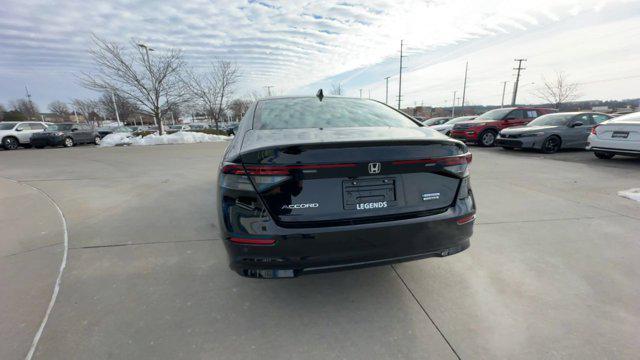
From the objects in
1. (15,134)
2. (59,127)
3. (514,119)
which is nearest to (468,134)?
(514,119)

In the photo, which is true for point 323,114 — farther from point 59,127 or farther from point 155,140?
point 59,127

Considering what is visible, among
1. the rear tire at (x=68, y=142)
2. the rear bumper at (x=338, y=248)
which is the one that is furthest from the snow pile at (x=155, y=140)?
the rear bumper at (x=338, y=248)

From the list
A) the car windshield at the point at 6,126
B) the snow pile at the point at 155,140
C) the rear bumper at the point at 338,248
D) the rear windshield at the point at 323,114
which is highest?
the rear windshield at the point at 323,114

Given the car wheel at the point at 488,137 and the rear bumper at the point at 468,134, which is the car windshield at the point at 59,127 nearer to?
the rear bumper at the point at 468,134

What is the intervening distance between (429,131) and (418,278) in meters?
1.27

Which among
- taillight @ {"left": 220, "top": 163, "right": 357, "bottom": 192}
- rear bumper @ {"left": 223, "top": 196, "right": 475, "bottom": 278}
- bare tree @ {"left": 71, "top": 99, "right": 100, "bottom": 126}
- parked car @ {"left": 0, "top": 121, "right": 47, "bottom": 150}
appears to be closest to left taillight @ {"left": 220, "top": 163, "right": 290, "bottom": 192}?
taillight @ {"left": 220, "top": 163, "right": 357, "bottom": 192}

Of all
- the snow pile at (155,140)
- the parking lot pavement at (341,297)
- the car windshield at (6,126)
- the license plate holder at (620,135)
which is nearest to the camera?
the parking lot pavement at (341,297)

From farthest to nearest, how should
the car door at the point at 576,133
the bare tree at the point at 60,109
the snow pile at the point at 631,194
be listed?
the bare tree at the point at 60,109 < the car door at the point at 576,133 < the snow pile at the point at 631,194

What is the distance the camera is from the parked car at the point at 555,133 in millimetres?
9914

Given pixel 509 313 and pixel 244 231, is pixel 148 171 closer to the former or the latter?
pixel 244 231

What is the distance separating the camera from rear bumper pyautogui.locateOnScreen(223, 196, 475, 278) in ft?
5.79

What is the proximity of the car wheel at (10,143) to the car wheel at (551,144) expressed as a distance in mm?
24993

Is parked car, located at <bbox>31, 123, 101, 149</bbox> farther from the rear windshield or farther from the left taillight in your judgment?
the left taillight

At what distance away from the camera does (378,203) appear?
→ 6.11ft
